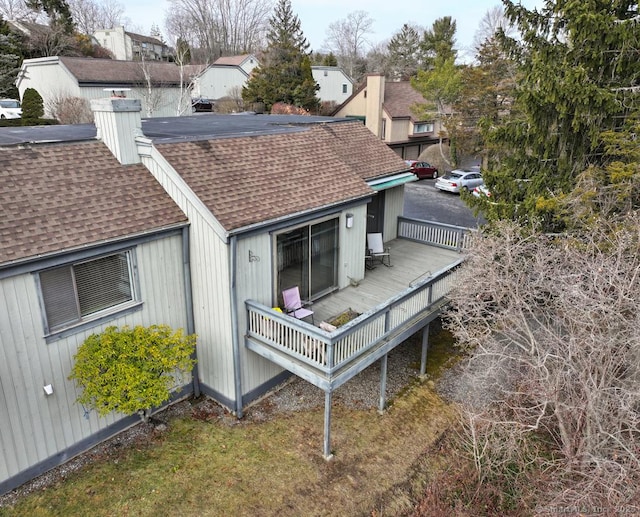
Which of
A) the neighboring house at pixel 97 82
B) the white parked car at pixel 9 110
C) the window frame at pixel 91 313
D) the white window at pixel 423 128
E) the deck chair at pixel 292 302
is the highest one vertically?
the neighboring house at pixel 97 82

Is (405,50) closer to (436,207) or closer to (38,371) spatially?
(436,207)

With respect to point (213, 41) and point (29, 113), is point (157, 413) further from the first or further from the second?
point (213, 41)

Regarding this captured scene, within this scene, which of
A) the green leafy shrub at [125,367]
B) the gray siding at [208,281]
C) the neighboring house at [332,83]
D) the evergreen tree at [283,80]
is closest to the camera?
the green leafy shrub at [125,367]

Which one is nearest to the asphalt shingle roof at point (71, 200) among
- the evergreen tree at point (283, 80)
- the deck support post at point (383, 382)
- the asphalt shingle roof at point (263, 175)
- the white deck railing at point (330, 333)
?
the asphalt shingle roof at point (263, 175)

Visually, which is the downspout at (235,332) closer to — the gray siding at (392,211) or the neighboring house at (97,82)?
the gray siding at (392,211)

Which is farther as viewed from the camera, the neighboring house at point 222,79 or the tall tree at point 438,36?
the tall tree at point 438,36

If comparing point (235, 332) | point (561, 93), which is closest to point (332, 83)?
point (561, 93)

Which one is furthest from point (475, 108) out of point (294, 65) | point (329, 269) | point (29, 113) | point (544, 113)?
point (29, 113)
